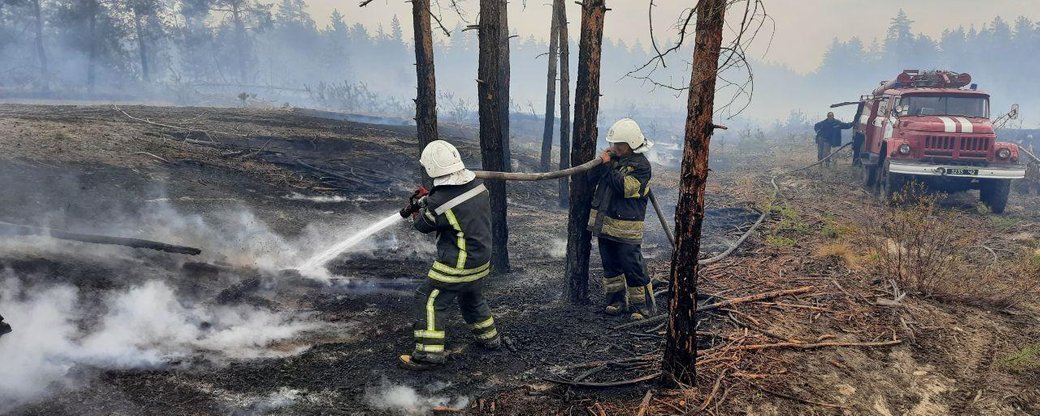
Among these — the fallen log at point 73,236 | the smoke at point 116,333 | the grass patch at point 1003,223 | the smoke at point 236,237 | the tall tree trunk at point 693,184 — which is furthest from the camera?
the grass patch at point 1003,223

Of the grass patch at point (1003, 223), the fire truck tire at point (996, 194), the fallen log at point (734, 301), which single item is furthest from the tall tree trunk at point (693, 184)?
the fire truck tire at point (996, 194)

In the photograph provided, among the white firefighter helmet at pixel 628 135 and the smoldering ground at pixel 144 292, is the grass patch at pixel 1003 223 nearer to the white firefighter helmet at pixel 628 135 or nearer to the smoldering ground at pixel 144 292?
the white firefighter helmet at pixel 628 135

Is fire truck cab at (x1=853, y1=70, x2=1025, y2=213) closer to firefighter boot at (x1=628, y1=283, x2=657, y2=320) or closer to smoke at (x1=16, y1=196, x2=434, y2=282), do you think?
firefighter boot at (x1=628, y1=283, x2=657, y2=320)

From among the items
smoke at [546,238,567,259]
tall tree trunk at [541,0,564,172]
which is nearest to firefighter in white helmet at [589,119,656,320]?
smoke at [546,238,567,259]

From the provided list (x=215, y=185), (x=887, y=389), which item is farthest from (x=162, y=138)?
(x=887, y=389)

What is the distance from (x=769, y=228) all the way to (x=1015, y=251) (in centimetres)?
345

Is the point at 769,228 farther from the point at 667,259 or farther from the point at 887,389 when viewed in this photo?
the point at 887,389

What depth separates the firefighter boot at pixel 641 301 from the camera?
5.50 m

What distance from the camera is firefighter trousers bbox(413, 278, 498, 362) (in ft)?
14.3

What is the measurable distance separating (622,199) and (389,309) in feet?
8.95

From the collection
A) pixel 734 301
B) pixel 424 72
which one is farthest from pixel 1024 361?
pixel 424 72

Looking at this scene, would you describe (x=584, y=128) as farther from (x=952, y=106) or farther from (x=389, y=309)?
(x=952, y=106)

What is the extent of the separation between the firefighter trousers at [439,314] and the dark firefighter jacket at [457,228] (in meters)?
0.09

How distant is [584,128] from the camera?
5531 mm
